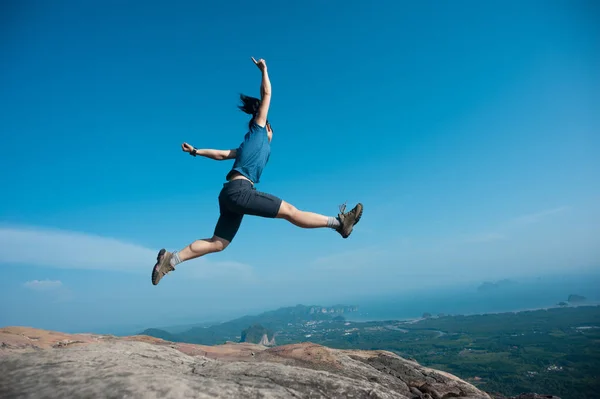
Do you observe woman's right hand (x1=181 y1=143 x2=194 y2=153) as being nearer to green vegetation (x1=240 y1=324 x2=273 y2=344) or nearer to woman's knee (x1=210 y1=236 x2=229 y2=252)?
woman's knee (x1=210 y1=236 x2=229 y2=252)

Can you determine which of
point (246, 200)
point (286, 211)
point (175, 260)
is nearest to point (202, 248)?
point (175, 260)

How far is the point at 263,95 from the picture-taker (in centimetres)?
580

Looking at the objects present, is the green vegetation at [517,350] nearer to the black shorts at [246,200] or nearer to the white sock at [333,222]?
the white sock at [333,222]

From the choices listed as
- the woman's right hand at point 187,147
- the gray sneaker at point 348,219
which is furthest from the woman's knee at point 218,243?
the gray sneaker at point 348,219

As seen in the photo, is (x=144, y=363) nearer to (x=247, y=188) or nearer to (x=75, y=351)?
(x=75, y=351)

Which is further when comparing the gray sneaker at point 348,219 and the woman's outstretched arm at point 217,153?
the woman's outstretched arm at point 217,153

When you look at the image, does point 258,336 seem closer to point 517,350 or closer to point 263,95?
point 517,350

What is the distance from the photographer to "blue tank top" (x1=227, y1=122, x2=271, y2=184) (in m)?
5.61

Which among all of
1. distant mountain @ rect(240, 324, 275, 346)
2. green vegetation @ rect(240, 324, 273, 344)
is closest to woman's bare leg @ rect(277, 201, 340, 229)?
distant mountain @ rect(240, 324, 275, 346)

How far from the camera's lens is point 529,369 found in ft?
218

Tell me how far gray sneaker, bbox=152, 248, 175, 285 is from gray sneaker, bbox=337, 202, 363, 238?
10.8 ft

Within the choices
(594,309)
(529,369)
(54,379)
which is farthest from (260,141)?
(594,309)

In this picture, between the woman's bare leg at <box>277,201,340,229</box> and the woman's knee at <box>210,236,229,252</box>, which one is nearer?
the woman's bare leg at <box>277,201,340,229</box>

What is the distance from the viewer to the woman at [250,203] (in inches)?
213
